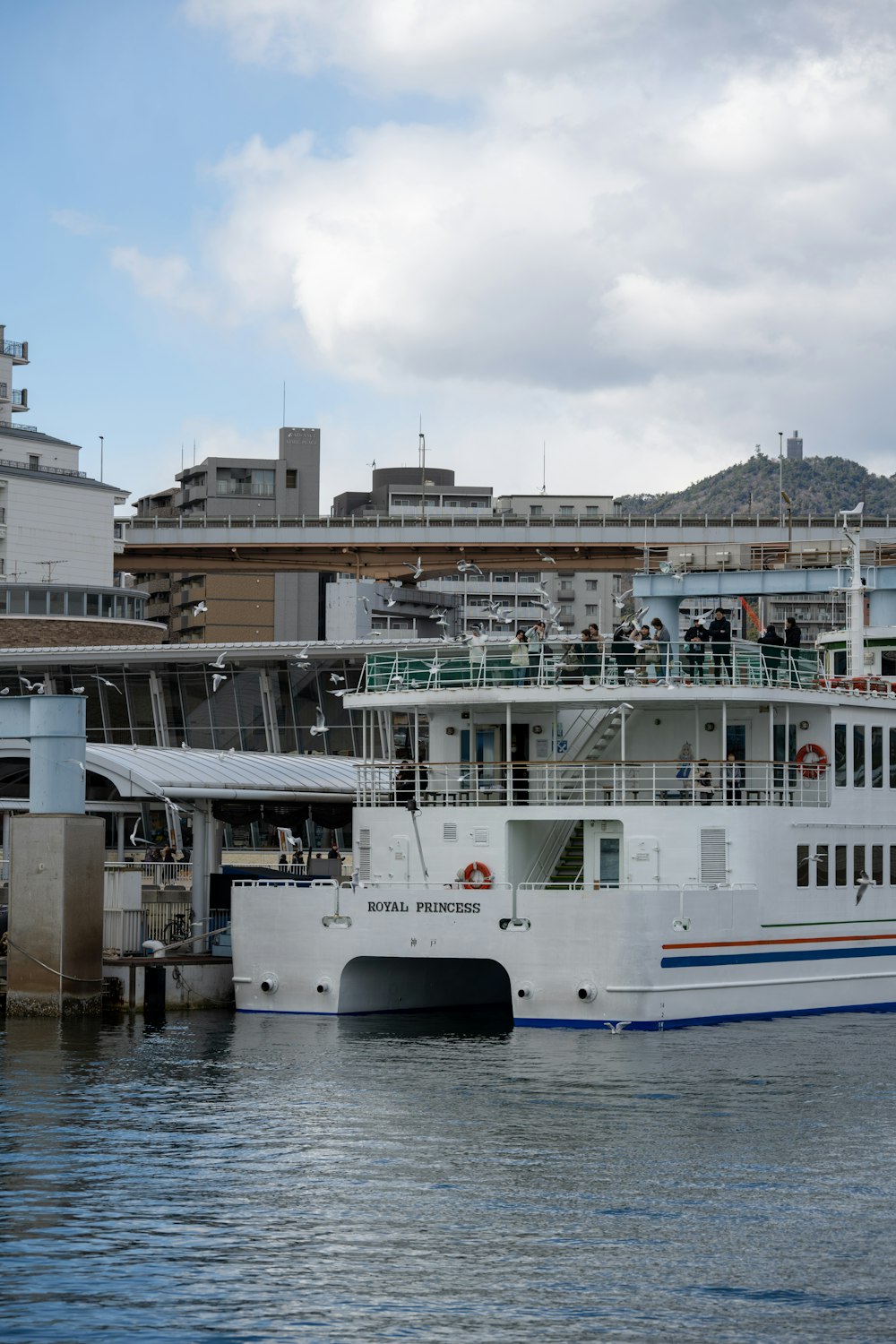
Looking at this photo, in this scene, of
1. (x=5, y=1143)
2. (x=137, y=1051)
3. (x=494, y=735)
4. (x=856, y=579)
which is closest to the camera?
(x=5, y=1143)

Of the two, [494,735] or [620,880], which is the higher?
[494,735]

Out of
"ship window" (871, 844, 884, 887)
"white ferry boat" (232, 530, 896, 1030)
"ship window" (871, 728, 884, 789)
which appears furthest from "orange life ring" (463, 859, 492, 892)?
"ship window" (871, 728, 884, 789)

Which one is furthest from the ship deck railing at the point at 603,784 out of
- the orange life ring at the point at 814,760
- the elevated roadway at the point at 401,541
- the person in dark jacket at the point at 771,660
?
the elevated roadway at the point at 401,541

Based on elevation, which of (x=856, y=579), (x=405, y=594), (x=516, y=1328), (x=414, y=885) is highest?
(x=405, y=594)

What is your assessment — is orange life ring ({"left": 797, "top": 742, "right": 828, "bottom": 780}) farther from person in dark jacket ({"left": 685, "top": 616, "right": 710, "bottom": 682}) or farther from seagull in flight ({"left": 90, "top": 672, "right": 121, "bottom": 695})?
seagull in flight ({"left": 90, "top": 672, "right": 121, "bottom": 695})

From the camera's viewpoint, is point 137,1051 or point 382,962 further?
point 382,962

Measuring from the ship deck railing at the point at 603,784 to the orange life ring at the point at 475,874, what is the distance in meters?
1.33

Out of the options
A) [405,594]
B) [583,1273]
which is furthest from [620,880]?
[405,594]

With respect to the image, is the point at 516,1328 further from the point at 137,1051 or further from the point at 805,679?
the point at 805,679

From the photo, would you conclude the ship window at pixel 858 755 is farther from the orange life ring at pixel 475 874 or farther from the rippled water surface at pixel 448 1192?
the rippled water surface at pixel 448 1192

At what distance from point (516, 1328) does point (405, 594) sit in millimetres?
138257

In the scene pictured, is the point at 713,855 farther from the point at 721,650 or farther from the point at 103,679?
the point at 103,679

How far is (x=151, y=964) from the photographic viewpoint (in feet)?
128

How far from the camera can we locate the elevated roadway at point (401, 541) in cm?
12081
